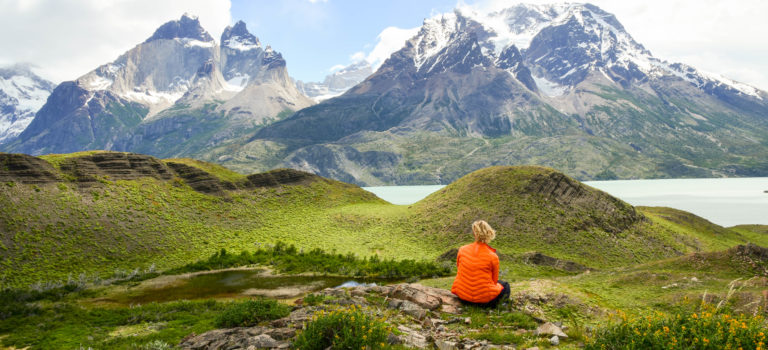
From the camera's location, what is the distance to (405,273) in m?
34.0

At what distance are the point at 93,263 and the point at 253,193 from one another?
3026 cm

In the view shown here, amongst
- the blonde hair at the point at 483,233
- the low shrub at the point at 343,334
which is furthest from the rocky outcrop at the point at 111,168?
the blonde hair at the point at 483,233

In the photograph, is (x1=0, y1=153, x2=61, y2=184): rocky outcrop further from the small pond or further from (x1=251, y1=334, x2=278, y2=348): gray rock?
(x1=251, y1=334, x2=278, y2=348): gray rock

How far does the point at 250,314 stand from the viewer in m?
14.1

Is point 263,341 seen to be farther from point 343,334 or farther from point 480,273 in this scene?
point 480,273

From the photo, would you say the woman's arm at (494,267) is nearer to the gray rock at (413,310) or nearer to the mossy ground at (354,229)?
the gray rock at (413,310)

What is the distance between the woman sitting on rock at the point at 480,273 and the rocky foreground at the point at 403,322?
2.69 ft

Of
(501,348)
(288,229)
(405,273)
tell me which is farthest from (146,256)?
(501,348)

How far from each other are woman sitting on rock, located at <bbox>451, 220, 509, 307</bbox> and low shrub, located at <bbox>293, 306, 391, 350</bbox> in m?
4.79

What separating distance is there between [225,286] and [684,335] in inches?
1218

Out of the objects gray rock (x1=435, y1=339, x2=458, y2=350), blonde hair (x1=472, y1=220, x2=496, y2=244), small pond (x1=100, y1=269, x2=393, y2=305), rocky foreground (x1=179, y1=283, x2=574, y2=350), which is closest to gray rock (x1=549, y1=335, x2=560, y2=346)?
rocky foreground (x1=179, y1=283, x2=574, y2=350)

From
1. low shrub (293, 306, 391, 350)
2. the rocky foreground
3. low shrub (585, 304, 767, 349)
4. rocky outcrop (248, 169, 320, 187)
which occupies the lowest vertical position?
the rocky foreground

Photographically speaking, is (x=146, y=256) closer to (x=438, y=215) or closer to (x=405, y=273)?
(x=405, y=273)

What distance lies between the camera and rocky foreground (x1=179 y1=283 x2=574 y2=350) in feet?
35.6
